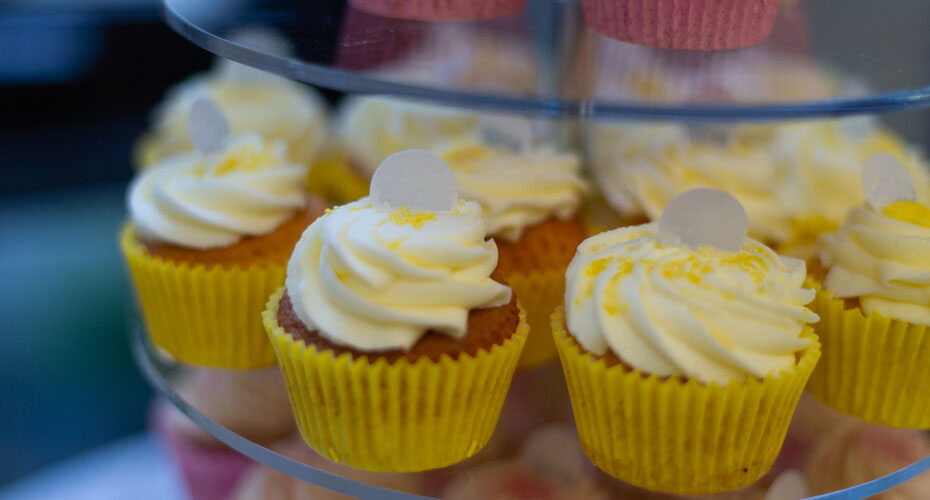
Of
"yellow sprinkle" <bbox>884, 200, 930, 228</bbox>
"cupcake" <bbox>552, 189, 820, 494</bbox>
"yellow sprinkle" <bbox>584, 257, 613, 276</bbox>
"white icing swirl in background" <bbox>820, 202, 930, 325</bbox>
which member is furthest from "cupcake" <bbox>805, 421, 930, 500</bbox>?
"yellow sprinkle" <bbox>584, 257, 613, 276</bbox>

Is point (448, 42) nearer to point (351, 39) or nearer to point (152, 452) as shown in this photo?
point (351, 39)

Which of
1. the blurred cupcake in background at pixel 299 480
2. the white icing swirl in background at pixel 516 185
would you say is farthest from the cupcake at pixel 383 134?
the blurred cupcake in background at pixel 299 480

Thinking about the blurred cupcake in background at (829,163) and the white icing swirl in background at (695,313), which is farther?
the blurred cupcake in background at (829,163)

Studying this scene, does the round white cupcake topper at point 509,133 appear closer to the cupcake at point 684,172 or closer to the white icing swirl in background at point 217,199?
the cupcake at point 684,172

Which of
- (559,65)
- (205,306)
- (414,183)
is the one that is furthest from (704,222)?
(205,306)

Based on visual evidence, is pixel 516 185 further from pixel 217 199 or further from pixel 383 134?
pixel 383 134
